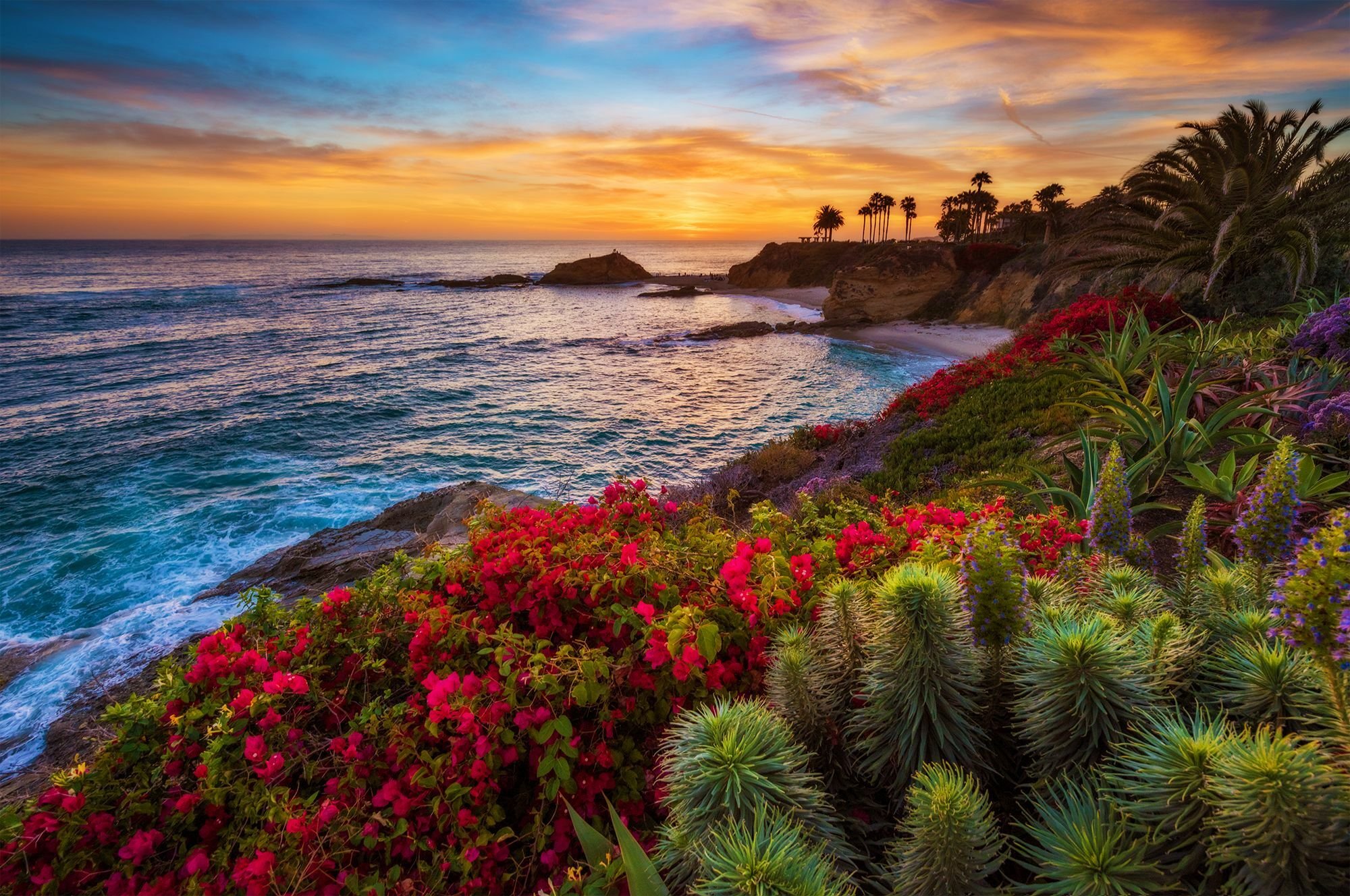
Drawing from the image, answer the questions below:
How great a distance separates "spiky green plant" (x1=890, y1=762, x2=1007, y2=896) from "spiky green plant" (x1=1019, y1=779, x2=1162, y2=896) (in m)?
0.10

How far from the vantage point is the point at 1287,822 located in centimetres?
106

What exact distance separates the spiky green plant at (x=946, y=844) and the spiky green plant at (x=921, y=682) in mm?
337

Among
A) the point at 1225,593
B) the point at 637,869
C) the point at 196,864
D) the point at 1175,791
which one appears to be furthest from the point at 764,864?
the point at 196,864

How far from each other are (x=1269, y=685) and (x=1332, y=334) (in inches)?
310

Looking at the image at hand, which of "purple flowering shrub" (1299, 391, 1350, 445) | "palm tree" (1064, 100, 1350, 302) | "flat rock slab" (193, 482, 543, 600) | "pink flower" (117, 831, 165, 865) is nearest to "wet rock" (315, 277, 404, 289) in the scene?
"flat rock slab" (193, 482, 543, 600)

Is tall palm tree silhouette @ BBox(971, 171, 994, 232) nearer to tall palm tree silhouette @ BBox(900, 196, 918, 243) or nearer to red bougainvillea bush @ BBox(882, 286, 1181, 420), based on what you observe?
tall palm tree silhouette @ BBox(900, 196, 918, 243)

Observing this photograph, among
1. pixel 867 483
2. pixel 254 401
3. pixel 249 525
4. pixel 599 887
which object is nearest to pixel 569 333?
pixel 254 401

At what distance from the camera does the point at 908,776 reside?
177 centimetres

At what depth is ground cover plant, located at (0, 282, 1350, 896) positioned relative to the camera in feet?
4.26

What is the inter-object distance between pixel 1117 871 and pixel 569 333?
44382mm

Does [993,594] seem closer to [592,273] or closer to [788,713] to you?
[788,713]

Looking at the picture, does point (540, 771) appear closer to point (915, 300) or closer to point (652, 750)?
point (652, 750)

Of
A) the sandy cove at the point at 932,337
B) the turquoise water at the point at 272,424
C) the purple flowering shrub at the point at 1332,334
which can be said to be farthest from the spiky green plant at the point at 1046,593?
the sandy cove at the point at 932,337

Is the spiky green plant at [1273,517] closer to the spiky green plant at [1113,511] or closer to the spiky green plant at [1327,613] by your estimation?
the spiky green plant at [1113,511]
